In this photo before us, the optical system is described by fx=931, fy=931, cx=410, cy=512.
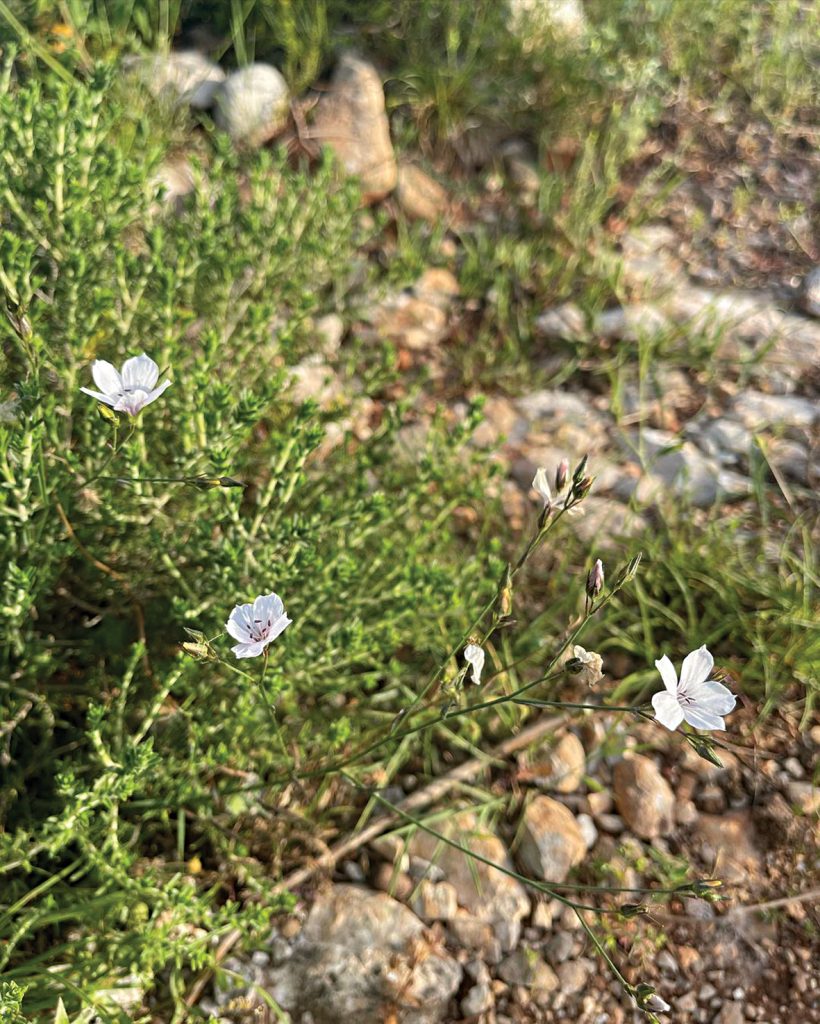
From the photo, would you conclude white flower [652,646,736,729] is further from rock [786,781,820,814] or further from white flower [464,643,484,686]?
rock [786,781,820,814]

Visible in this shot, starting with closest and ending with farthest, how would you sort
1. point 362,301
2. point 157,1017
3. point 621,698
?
1. point 157,1017
2. point 621,698
3. point 362,301

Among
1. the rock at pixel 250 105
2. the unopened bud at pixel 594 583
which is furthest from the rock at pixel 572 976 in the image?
the rock at pixel 250 105

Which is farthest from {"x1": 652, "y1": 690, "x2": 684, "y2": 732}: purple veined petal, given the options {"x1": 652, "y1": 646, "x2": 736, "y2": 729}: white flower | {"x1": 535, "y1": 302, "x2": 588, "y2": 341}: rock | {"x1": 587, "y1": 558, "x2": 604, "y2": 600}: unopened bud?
{"x1": 535, "y1": 302, "x2": 588, "y2": 341}: rock

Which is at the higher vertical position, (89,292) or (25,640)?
(89,292)

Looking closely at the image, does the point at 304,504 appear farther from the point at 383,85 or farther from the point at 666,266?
the point at 383,85

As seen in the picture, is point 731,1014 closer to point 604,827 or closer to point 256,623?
point 604,827

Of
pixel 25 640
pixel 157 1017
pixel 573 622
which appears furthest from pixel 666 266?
pixel 157 1017

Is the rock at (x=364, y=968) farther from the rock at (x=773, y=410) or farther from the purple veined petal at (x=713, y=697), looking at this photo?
the rock at (x=773, y=410)

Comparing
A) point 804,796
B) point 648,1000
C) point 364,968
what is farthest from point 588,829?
point 648,1000
